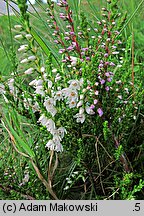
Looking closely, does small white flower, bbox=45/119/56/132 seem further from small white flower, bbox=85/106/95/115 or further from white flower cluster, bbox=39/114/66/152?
small white flower, bbox=85/106/95/115

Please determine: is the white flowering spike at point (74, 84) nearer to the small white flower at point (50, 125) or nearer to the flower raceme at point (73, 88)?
the flower raceme at point (73, 88)

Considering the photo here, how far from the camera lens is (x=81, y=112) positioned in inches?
37.5

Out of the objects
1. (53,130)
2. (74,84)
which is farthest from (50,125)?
(74,84)

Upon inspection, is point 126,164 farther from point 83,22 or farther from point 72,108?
point 83,22

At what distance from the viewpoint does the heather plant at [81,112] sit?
950mm

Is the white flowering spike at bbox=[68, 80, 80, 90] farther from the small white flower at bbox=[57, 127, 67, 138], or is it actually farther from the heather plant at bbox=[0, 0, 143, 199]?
the small white flower at bbox=[57, 127, 67, 138]

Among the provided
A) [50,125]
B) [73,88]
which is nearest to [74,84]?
[73,88]

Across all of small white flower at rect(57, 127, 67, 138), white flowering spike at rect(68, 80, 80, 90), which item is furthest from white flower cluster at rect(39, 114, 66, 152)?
white flowering spike at rect(68, 80, 80, 90)

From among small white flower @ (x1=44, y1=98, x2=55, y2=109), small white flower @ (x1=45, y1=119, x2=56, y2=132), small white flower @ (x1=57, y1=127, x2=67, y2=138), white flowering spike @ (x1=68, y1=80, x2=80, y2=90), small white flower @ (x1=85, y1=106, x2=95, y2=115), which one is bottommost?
small white flower @ (x1=57, y1=127, x2=67, y2=138)

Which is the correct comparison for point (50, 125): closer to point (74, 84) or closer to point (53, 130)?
point (53, 130)

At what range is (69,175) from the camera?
1.13m

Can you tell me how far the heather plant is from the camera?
950 mm

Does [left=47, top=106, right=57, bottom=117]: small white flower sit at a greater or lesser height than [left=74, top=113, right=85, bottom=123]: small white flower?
greater

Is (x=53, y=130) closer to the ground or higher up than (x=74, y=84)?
closer to the ground
